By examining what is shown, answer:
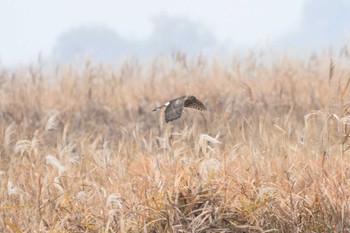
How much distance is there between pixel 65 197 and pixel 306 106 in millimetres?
5922

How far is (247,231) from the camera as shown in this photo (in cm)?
388

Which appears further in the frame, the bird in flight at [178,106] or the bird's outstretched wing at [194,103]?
the bird's outstretched wing at [194,103]

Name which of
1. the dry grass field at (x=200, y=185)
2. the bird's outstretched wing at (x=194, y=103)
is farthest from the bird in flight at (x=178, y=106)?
the dry grass field at (x=200, y=185)

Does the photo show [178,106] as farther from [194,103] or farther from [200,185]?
[200,185]

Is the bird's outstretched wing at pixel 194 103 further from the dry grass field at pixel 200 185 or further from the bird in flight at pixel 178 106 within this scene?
the dry grass field at pixel 200 185

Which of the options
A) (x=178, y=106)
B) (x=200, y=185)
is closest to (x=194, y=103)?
(x=178, y=106)

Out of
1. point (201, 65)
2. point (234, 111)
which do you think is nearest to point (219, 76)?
point (201, 65)

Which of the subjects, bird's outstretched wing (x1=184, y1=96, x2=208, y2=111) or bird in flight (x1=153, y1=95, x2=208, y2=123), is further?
bird's outstretched wing (x1=184, y1=96, x2=208, y2=111)

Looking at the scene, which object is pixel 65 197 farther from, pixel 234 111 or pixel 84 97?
pixel 84 97

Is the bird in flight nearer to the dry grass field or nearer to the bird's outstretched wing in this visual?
the bird's outstretched wing

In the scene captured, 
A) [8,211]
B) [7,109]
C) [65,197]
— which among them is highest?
[65,197]

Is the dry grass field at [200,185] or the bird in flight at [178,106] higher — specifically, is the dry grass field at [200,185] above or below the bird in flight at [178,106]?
below

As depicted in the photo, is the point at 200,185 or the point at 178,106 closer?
the point at 178,106

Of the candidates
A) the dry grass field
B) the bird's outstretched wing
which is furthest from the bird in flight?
the dry grass field
